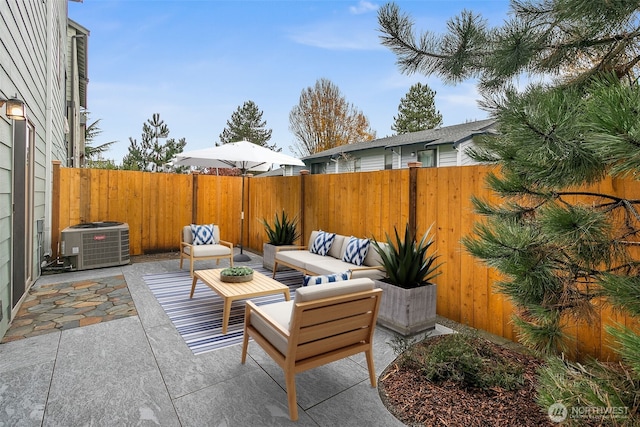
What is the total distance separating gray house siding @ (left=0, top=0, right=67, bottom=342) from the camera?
3.04m

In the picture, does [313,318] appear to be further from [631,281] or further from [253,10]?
[253,10]

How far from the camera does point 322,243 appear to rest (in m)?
5.21

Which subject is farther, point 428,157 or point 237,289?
point 428,157

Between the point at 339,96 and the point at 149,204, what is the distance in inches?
601

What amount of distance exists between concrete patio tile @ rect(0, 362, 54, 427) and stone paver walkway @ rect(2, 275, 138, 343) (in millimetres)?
839

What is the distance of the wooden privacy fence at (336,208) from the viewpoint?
133 inches

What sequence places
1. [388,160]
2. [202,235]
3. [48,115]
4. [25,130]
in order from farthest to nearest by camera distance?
[388,160]
[202,235]
[48,115]
[25,130]

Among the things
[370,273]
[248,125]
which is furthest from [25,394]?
[248,125]

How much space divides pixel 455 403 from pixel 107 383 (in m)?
2.51

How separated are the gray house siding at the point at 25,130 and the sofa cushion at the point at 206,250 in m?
2.13

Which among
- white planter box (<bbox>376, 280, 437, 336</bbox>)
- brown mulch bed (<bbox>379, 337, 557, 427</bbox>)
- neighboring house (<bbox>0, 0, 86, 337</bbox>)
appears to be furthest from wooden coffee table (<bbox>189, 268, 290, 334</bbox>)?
neighboring house (<bbox>0, 0, 86, 337</bbox>)

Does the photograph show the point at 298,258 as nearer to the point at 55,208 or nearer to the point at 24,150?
the point at 24,150

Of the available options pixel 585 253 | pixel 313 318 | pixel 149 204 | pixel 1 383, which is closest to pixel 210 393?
pixel 313 318

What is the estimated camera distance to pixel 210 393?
2.28 m
